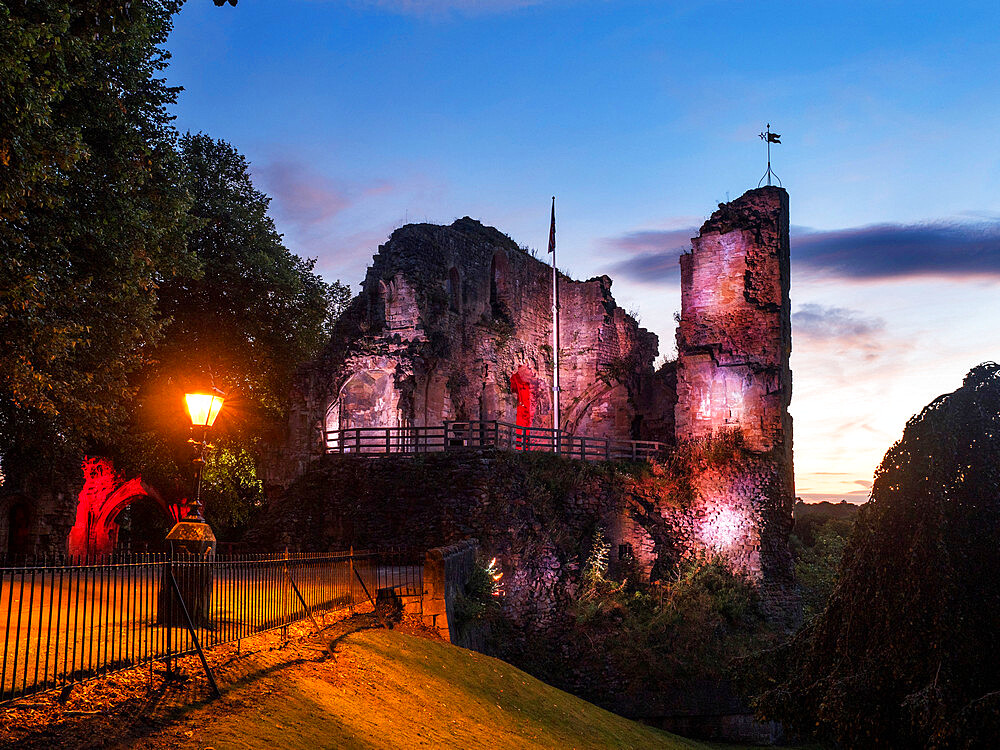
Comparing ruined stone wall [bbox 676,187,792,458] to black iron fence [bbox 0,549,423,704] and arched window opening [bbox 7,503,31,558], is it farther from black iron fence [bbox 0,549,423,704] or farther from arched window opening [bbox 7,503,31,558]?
arched window opening [bbox 7,503,31,558]

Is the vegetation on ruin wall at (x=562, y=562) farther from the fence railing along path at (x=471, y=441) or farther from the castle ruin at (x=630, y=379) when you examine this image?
the castle ruin at (x=630, y=379)

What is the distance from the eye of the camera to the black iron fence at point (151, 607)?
7.27 m

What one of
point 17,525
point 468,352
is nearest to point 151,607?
point 17,525

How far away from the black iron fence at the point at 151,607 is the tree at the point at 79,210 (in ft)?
14.5

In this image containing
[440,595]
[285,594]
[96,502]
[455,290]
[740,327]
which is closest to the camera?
[285,594]

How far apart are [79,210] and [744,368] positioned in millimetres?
19794

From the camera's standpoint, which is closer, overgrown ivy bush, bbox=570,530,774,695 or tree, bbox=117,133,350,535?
overgrown ivy bush, bbox=570,530,774,695

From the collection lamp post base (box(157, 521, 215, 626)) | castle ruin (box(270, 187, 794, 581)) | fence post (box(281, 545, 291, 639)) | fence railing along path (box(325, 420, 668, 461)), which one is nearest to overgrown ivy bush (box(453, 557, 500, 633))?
fence railing along path (box(325, 420, 668, 461))

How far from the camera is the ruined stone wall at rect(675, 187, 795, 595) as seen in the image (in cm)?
2706

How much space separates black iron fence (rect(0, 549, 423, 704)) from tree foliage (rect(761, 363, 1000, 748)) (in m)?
6.74

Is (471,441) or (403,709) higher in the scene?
(471,441)

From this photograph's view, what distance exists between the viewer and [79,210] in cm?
1622

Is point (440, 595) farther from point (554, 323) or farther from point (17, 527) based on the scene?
point (554, 323)

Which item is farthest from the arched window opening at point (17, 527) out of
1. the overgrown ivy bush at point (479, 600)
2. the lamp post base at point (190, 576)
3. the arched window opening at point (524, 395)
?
the lamp post base at point (190, 576)
